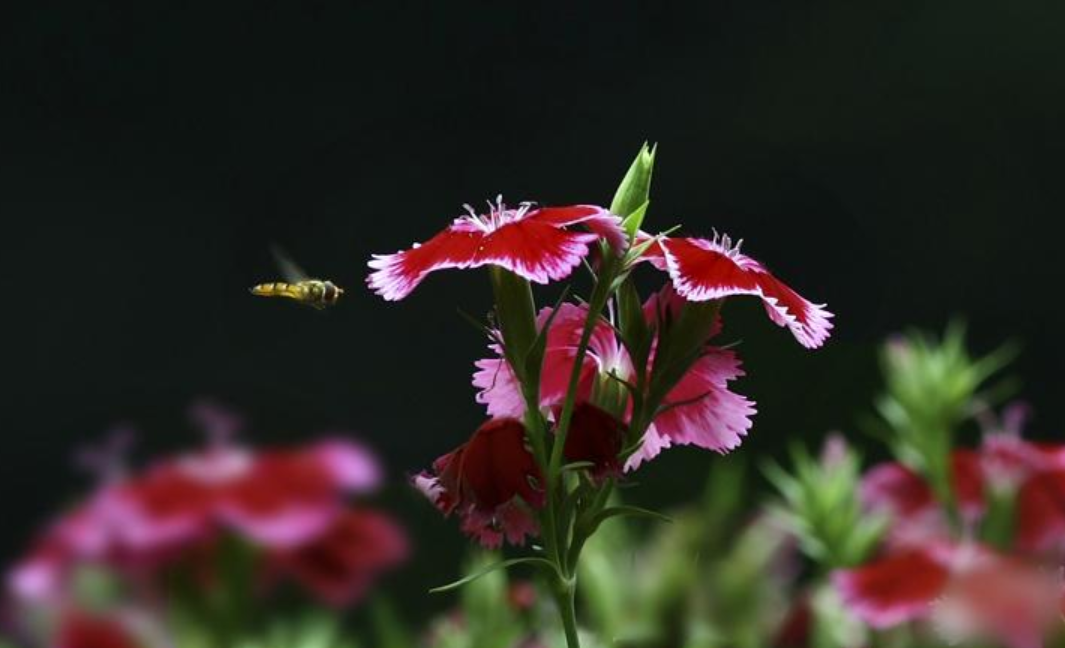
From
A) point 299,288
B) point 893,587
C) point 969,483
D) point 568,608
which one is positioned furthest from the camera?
point 969,483

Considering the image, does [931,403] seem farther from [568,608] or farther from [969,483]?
[568,608]

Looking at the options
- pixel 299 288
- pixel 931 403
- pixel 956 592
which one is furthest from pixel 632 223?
pixel 931 403

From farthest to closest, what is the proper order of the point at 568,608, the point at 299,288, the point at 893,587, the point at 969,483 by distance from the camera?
1. the point at 969,483
2. the point at 893,587
3. the point at 299,288
4. the point at 568,608

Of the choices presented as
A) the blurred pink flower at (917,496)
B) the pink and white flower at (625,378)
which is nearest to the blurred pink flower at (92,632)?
the pink and white flower at (625,378)

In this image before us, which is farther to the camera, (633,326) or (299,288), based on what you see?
(299,288)

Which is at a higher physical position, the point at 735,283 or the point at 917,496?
the point at 735,283

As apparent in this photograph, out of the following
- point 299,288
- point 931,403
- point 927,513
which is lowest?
point 927,513

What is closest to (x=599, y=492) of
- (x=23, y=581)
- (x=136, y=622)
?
(x=136, y=622)

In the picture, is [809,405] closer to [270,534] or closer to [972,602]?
[972,602]
